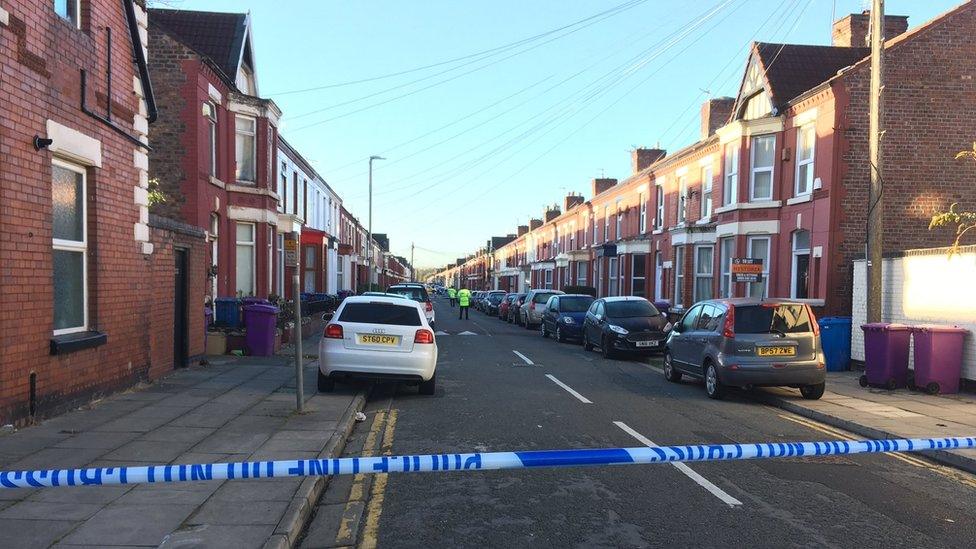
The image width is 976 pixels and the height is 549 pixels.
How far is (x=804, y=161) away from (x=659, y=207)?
11.7 meters

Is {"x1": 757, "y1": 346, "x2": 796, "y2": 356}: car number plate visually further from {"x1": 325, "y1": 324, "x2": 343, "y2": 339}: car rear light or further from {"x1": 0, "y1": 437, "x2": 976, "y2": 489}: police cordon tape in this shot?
{"x1": 325, "y1": 324, "x2": 343, "y2": 339}: car rear light

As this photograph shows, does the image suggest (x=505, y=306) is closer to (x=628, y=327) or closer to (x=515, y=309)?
(x=515, y=309)

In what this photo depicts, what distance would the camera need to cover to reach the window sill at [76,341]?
7477mm

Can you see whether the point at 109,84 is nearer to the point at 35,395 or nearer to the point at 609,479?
the point at 35,395

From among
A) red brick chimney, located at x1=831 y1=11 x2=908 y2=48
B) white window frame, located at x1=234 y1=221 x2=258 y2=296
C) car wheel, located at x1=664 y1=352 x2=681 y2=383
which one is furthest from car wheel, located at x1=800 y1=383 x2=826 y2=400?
white window frame, located at x1=234 y1=221 x2=258 y2=296

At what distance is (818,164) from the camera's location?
1738 centimetres

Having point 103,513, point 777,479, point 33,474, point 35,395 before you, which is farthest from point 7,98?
point 777,479

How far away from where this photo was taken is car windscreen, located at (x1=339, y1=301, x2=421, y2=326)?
33.7 ft

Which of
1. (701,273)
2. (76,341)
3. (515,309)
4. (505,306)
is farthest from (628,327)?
(505,306)

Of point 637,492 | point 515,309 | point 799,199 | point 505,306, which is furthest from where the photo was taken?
point 505,306

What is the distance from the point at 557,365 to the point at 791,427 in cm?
709

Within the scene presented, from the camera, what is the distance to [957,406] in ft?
32.9

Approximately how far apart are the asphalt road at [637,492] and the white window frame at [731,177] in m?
12.9

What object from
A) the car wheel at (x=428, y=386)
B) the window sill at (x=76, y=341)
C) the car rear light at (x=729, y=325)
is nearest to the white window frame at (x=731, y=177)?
the car rear light at (x=729, y=325)
